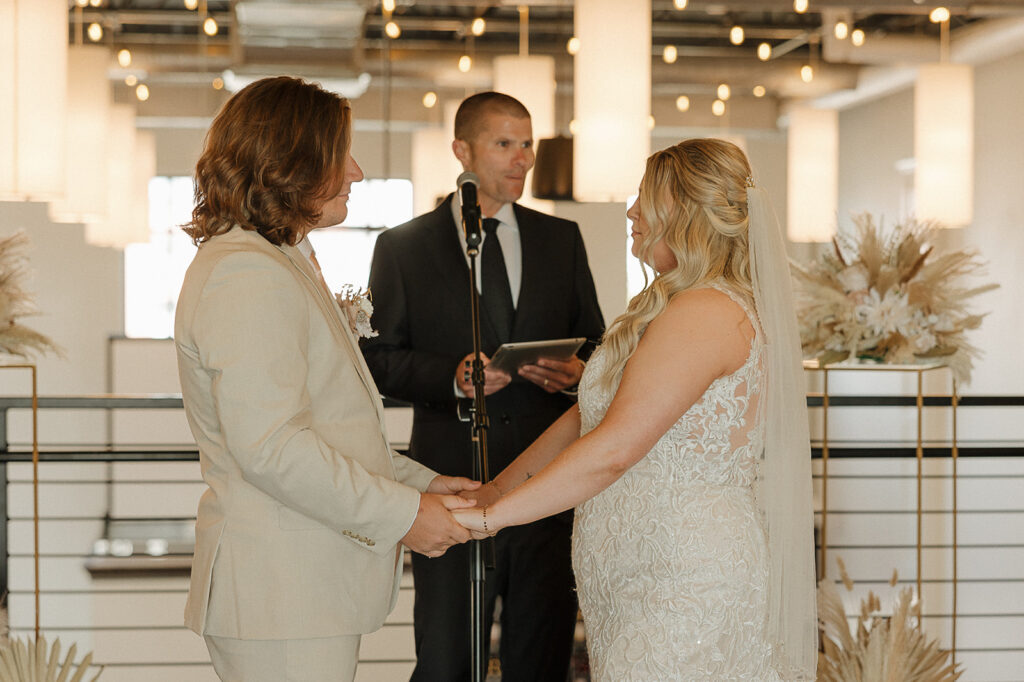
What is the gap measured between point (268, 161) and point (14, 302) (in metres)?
1.93

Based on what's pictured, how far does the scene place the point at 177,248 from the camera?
36.8ft

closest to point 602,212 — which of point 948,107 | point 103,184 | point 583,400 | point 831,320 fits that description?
point 948,107

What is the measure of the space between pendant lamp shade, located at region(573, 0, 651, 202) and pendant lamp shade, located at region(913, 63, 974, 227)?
2.65 meters

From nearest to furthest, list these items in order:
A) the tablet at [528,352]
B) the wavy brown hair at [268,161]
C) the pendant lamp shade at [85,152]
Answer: the wavy brown hair at [268,161] < the tablet at [528,352] < the pendant lamp shade at [85,152]

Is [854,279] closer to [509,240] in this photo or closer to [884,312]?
[884,312]

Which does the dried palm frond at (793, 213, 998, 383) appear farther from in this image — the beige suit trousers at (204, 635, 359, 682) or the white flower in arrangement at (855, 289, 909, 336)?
the beige suit trousers at (204, 635, 359, 682)

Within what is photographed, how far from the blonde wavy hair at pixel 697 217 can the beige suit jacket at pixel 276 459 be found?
703 millimetres

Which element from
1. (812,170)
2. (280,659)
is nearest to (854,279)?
(280,659)

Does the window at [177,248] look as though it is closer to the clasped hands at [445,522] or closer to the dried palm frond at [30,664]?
the dried palm frond at [30,664]

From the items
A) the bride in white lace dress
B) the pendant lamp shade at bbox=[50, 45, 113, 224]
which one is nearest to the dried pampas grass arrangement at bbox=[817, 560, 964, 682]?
the bride in white lace dress

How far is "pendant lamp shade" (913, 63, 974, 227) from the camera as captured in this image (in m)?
6.28

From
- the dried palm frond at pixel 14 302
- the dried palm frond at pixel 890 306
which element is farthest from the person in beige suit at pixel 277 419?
the dried palm frond at pixel 890 306

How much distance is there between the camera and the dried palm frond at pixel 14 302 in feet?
11.4

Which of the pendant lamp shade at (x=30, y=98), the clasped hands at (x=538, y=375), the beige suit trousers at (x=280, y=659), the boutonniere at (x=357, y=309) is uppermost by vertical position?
the pendant lamp shade at (x=30, y=98)
